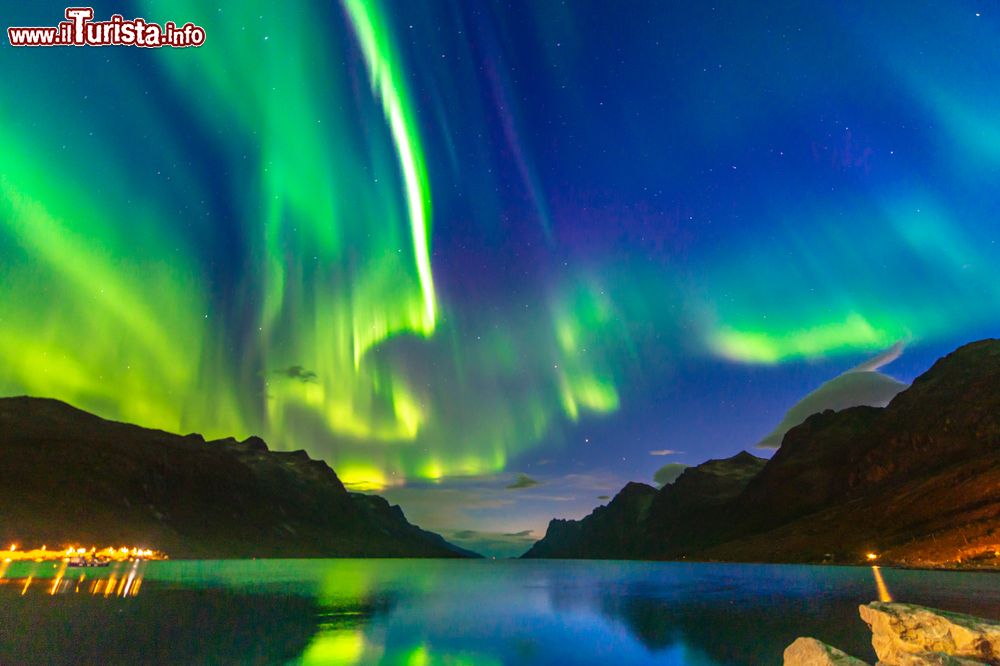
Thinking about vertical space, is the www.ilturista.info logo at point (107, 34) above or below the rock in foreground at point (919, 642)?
above

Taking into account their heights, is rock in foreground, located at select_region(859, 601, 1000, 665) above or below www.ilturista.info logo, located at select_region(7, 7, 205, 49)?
below

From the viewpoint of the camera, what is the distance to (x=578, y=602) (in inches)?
4109

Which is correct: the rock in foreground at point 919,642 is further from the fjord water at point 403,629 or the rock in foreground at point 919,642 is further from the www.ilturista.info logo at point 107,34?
the www.ilturista.info logo at point 107,34

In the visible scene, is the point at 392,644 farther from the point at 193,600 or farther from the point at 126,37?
the point at 126,37

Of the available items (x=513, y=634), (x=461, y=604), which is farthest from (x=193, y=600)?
(x=513, y=634)

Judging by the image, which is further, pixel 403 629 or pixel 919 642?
pixel 403 629

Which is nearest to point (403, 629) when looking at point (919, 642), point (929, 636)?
point (919, 642)

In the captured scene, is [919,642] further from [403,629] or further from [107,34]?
[107,34]

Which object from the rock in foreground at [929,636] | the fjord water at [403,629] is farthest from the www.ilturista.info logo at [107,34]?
the rock in foreground at [929,636]

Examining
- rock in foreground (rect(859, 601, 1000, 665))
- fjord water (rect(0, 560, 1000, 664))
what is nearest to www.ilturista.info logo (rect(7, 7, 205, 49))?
fjord water (rect(0, 560, 1000, 664))

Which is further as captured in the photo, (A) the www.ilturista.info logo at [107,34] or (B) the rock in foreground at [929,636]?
(A) the www.ilturista.info logo at [107,34]

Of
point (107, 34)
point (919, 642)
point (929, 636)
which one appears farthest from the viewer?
point (107, 34)

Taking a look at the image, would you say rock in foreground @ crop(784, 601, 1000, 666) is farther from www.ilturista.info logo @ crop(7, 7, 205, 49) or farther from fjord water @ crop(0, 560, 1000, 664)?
www.ilturista.info logo @ crop(7, 7, 205, 49)

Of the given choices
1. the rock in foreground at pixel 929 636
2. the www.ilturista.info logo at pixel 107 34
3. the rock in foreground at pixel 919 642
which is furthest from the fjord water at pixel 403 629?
the www.ilturista.info logo at pixel 107 34
